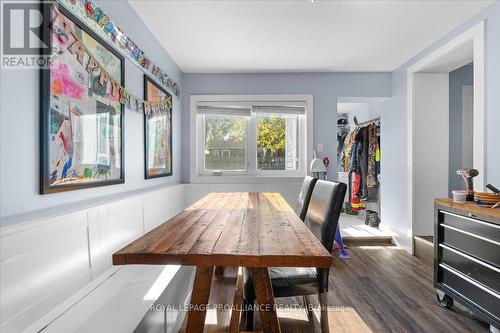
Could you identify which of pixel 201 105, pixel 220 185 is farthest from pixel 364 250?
pixel 201 105

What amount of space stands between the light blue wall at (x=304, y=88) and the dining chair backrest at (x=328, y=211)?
2252mm

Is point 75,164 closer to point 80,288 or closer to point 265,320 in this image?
point 80,288

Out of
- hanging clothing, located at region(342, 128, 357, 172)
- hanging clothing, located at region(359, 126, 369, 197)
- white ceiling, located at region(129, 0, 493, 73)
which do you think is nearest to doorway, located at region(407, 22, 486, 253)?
white ceiling, located at region(129, 0, 493, 73)

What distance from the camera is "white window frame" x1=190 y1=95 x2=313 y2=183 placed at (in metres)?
3.78

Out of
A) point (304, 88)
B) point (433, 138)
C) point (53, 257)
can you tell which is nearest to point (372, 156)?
point (433, 138)

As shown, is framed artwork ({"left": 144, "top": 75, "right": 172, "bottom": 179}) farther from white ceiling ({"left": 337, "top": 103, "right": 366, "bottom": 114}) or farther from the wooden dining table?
white ceiling ({"left": 337, "top": 103, "right": 366, "bottom": 114})

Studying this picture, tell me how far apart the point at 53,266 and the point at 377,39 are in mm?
3203

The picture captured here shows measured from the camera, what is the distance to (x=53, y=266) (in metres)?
1.20

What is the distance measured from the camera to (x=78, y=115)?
1.53m

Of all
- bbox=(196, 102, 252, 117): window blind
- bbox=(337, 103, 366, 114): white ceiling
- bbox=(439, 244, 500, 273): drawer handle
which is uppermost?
bbox=(337, 103, 366, 114): white ceiling

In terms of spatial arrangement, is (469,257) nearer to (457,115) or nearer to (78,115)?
(457,115)

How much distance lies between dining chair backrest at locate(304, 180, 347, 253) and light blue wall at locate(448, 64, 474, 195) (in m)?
2.55

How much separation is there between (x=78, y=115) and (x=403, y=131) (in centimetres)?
347

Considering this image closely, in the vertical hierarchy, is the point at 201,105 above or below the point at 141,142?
above
